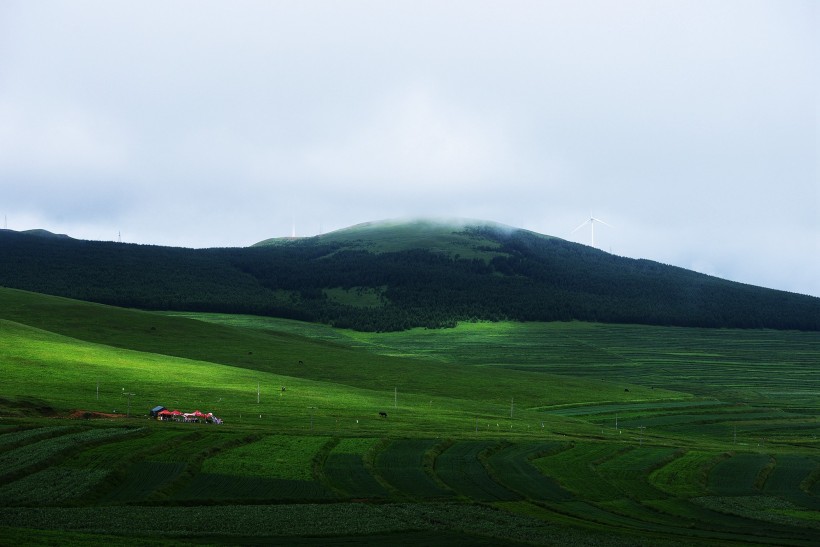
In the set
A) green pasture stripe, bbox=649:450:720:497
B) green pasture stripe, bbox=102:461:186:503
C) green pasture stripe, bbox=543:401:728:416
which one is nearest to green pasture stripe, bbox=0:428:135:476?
green pasture stripe, bbox=102:461:186:503

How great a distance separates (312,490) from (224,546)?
19407 millimetres

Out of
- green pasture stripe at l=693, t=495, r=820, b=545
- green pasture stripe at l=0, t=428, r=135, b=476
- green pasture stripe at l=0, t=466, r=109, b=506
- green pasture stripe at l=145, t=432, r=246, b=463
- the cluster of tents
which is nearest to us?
green pasture stripe at l=693, t=495, r=820, b=545

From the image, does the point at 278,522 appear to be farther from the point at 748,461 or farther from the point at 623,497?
the point at 748,461

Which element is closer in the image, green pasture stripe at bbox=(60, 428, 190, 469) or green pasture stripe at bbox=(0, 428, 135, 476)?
green pasture stripe at bbox=(0, 428, 135, 476)

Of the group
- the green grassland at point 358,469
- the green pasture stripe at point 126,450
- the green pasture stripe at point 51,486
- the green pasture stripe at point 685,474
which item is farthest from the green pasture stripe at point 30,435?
the green pasture stripe at point 685,474

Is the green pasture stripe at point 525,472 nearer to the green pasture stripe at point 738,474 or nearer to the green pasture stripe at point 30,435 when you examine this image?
the green pasture stripe at point 738,474

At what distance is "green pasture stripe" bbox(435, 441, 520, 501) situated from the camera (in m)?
76.6

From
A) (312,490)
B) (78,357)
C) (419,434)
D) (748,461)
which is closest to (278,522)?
(312,490)

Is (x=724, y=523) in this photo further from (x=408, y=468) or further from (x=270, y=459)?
(x=270, y=459)

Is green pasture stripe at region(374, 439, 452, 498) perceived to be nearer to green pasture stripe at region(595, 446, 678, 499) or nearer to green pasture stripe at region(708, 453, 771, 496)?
green pasture stripe at region(595, 446, 678, 499)

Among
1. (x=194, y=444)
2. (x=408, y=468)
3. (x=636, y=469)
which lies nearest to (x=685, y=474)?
(x=636, y=469)

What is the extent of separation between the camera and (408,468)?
283 ft

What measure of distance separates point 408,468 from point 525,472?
11.4 meters

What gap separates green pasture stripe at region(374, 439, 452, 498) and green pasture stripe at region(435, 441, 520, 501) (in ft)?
5.98
